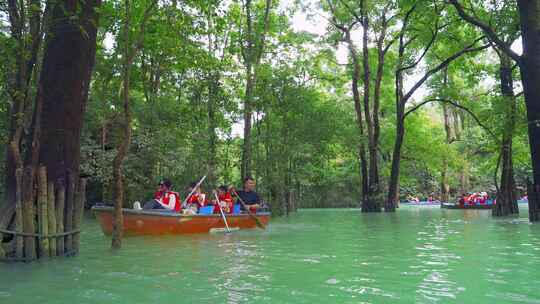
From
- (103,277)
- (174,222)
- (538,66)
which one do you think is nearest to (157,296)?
(103,277)

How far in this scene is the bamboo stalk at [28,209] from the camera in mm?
7074

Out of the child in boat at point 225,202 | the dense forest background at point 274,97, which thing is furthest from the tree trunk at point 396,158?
the child in boat at point 225,202

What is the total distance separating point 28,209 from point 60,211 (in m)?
0.52

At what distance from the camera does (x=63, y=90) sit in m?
7.91

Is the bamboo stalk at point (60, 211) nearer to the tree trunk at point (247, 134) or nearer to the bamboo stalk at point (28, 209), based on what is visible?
the bamboo stalk at point (28, 209)

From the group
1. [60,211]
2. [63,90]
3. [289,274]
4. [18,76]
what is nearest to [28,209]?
[60,211]

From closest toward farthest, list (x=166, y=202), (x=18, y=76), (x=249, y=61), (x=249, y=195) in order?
(x=18, y=76) < (x=166, y=202) < (x=249, y=195) < (x=249, y=61)

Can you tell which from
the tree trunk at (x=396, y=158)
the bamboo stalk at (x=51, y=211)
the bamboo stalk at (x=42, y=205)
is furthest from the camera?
the tree trunk at (x=396, y=158)

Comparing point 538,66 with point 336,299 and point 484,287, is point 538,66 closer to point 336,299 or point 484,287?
Result: point 484,287

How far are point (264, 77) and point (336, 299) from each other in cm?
2048

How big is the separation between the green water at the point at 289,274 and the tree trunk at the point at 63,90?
1703mm

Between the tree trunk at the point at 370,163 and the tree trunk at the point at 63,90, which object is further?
the tree trunk at the point at 370,163

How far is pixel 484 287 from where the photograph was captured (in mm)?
5031

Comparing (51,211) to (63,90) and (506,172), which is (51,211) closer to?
(63,90)
